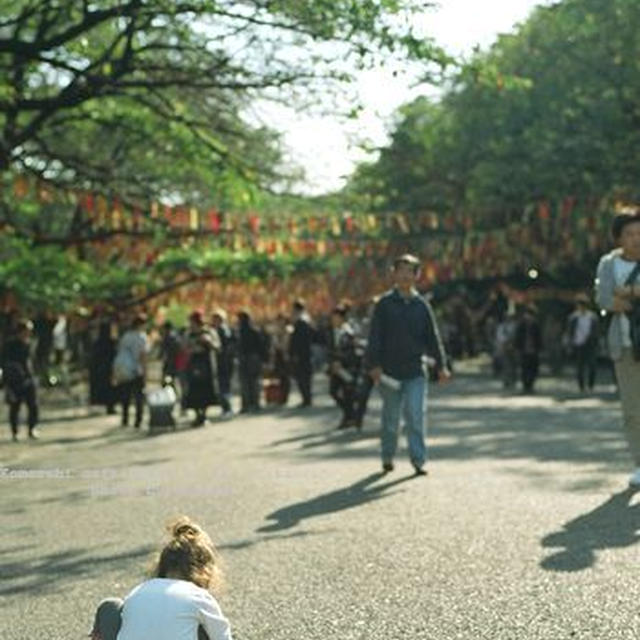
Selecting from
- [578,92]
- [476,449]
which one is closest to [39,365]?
[578,92]

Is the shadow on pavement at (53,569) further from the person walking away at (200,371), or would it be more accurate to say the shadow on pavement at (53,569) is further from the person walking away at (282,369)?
the person walking away at (282,369)

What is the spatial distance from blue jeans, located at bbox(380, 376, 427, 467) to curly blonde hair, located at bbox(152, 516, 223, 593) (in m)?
7.97

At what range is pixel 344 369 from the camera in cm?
1986

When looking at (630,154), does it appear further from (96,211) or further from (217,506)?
(217,506)

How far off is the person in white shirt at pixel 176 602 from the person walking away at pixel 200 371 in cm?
1717

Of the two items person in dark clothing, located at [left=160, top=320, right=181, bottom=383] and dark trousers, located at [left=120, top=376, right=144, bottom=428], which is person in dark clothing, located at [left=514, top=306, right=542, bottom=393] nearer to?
person in dark clothing, located at [left=160, top=320, right=181, bottom=383]

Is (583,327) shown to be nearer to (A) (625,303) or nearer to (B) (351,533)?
(A) (625,303)

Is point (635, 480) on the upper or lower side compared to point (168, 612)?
lower

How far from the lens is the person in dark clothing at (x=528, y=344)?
27812 millimetres


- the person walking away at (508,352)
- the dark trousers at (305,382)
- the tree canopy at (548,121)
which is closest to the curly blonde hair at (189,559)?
the tree canopy at (548,121)

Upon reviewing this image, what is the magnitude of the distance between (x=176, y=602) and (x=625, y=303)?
6585mm

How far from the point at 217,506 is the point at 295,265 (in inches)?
1367

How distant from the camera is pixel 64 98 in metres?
19.1

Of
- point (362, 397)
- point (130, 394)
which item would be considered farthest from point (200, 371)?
point (362, 397)
